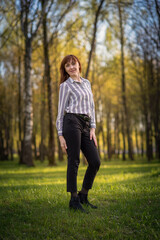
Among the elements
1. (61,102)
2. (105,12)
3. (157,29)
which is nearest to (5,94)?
(105,12)

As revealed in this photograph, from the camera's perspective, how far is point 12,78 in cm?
2152

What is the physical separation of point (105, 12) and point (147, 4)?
515 cm

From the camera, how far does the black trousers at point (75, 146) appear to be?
311cm

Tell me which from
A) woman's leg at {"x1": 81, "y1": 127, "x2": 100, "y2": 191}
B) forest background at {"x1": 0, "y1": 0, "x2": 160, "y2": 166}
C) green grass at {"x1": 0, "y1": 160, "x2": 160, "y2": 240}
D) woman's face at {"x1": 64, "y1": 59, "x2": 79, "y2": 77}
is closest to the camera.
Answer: green grass at {"x1": 0, "y1": 160, "x2": 160, "y2": 240}

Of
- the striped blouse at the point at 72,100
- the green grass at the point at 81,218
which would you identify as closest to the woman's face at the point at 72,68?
the striped blouse at the point at 72,100

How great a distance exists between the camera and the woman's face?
343 cm

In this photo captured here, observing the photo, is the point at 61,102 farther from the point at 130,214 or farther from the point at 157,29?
the point at 157,29

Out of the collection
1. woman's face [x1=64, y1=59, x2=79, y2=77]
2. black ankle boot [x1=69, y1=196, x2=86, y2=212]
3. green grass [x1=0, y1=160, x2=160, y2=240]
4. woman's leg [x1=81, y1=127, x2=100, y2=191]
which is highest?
woman's face [x1=64, y1=59, x2=79, y2=77]

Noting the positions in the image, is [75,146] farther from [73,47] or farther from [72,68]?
[73,47]

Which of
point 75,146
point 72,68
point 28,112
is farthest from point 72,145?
point 28,112

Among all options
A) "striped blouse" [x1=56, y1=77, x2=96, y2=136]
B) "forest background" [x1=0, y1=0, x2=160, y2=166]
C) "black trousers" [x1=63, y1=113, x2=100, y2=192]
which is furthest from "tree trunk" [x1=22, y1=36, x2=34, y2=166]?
"black trousers" [x1=63, y1=113, x2=100, y2=192]

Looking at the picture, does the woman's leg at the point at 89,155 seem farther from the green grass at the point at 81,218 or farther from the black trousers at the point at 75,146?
the green grass at the point at 81,218

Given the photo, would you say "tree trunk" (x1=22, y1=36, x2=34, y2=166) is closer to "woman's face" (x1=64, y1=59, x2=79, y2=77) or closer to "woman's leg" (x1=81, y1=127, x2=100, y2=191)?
"woman's face" (x1=64, y1=59, x2=79, y2=77)

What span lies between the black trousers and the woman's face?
0.72 m
